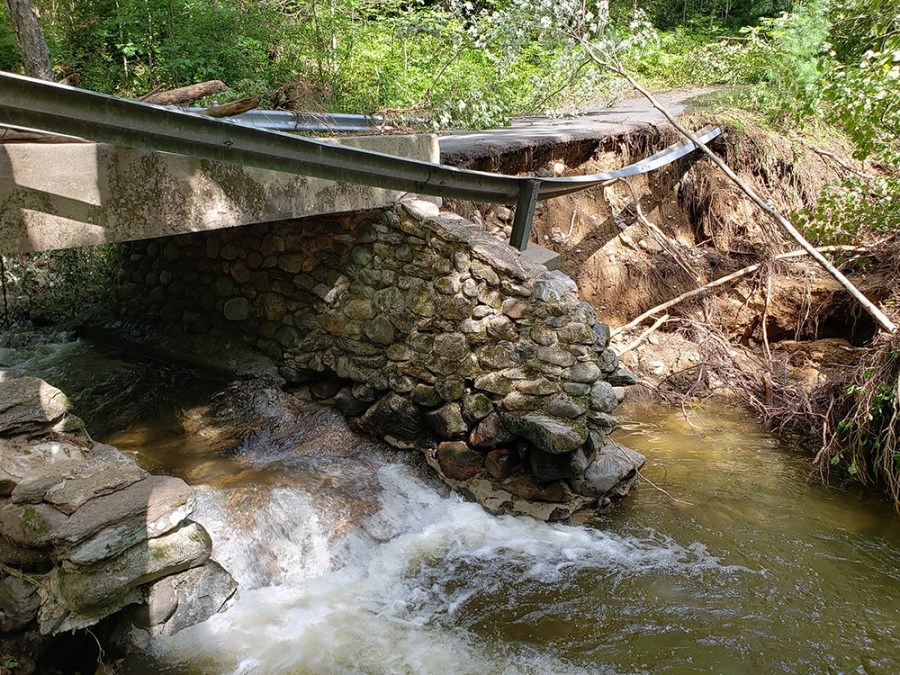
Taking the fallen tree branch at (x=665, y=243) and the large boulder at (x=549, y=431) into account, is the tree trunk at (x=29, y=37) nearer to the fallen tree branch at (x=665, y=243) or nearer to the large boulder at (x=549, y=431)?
the large boulder at (x=549, y=431)

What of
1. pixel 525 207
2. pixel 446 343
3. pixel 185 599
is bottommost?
pixel 185 599

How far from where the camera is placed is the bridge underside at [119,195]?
3.04 metres

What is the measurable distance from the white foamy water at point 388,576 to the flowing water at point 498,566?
1 cm

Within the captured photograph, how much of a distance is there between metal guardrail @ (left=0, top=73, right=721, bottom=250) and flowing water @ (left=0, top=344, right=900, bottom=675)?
6.76 feet

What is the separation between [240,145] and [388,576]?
2604mm

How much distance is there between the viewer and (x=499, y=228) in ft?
20.4

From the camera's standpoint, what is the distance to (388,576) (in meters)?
4.00

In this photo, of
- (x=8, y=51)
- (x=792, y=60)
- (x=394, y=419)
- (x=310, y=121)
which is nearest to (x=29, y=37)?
(x=310, y=121)

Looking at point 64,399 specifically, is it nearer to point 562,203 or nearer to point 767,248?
point 562,203

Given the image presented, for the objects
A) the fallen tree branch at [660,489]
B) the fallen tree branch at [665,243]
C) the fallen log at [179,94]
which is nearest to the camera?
the fallen log at [179,94]

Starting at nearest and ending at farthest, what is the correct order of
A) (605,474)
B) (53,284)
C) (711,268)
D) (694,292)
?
(605,474), (694,292), (53,284), (711,268)

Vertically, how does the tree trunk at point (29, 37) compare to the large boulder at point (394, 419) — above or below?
above

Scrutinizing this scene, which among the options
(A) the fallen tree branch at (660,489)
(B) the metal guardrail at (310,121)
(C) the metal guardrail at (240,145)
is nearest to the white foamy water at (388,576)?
(A) the fallen tree branch at (660,489)

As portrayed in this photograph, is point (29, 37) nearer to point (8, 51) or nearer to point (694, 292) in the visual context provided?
point (8, 51)
